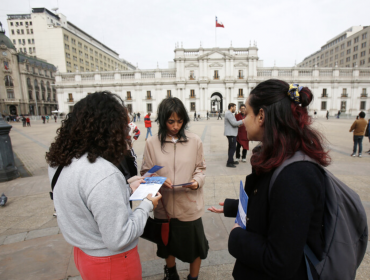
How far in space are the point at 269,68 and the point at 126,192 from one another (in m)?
48.0

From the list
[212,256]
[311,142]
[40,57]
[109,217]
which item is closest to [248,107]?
[311,142]

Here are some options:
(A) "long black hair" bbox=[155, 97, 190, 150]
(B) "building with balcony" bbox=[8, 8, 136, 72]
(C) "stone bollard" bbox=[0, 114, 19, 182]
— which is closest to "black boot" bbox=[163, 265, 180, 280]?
(A) "long black hair" bbox=[155, 97, 190, 150]

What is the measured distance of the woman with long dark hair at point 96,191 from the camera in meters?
1.11

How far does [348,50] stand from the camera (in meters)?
59.0

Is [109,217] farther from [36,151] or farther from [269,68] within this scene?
[269,68]

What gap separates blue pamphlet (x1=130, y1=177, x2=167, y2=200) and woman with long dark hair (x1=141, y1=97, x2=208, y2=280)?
341 mm

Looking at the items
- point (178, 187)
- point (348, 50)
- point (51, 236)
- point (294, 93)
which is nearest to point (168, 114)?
point (178, 187)

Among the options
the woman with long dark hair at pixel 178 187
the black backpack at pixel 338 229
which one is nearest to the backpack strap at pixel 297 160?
the black backpack at pixel 338 229

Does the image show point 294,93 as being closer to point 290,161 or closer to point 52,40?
point 290,161

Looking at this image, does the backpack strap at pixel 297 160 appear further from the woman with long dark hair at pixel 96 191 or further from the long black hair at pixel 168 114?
the long black hair at pixel 168 114

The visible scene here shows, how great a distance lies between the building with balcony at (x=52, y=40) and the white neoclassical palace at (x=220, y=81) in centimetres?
1757

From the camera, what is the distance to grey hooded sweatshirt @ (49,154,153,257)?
43.2 inches

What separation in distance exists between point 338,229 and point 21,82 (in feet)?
220

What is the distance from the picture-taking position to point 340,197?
954 mm
